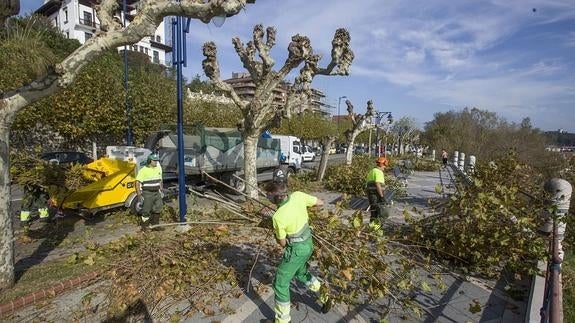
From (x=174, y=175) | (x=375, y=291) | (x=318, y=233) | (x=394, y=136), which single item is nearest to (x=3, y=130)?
(x=318, y=233)

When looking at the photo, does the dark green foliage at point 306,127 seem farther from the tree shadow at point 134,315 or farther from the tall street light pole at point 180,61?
the tree shadow at point 134,315

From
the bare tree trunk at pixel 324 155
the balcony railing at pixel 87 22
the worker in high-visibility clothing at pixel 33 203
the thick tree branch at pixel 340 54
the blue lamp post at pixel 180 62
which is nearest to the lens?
the blue lamp post at pixel 180 62

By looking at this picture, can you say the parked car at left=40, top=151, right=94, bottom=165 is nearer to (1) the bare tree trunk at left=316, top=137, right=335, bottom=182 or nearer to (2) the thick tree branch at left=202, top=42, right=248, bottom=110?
(2) the thick tree branch at left=202, top=42, right=248, bottom=110

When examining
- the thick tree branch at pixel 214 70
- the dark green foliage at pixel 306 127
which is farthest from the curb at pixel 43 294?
the dark green foliage at pixel 306 127

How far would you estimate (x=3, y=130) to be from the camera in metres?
4.42

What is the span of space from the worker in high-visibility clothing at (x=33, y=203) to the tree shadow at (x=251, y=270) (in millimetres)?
4609

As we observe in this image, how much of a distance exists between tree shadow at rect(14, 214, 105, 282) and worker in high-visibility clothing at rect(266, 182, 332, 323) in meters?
3.86

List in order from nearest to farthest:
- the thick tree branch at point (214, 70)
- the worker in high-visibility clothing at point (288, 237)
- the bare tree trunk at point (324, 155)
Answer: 1. the worker in high-visibility clothing at point (288, 237)
2. the thick tree branch at point (214, 70)
3. the bare tree trunk at point (324, 155)

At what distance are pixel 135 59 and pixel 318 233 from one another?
4612 centimetres

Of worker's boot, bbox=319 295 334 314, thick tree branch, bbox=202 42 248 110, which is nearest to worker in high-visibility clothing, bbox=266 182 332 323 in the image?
worker's boot, bbox=319 295 334 314

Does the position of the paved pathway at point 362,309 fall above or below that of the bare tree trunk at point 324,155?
below

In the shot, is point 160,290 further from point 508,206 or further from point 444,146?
point 444,146

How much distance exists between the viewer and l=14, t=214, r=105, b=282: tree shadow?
5836 mm

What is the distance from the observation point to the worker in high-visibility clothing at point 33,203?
784 cm
